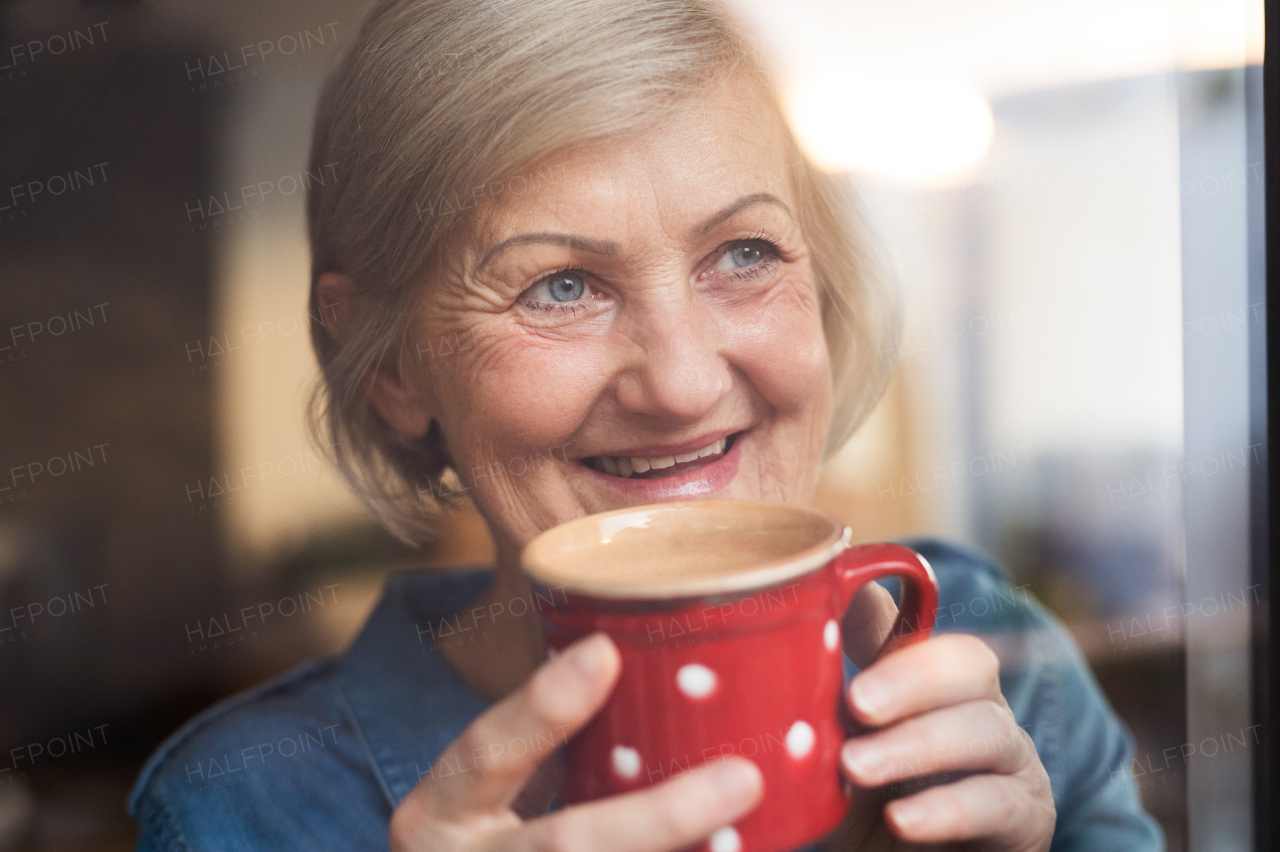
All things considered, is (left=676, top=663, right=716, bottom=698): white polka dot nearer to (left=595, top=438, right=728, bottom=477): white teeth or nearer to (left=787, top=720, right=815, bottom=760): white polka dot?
(left=787, top=720, right=815, bottom=760): white polka dot

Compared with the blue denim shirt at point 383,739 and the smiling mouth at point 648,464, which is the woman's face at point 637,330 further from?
the blue denim shirt at point 383,739

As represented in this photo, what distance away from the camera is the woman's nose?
45cm

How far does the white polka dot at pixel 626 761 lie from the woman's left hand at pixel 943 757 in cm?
9

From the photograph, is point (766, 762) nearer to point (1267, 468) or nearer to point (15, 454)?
point (1267, 468)

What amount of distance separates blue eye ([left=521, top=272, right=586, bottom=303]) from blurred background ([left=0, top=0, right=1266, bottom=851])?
189mm

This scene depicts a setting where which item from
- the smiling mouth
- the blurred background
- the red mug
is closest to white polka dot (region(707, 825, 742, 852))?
the red mug

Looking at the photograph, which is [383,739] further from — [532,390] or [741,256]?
[741,256]

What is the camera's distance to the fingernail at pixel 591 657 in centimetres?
32

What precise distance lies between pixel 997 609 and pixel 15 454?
2.35 ft

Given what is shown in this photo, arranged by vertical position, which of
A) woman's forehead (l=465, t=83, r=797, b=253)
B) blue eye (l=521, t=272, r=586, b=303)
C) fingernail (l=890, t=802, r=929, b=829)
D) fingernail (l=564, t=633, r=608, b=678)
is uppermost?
woman's forehead (l=465, t=83, r=797, b=253)

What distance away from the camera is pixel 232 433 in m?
0.58

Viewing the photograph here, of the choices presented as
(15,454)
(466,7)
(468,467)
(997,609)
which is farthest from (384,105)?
(997,609)

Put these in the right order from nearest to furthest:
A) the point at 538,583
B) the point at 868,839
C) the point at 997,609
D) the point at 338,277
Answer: the point at 538,583 → the point at 868,839 → the point at 338,277 → the point at 997,609

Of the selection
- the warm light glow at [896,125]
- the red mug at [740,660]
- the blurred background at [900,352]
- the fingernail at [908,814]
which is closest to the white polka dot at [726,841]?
the red mug at [740,660]
